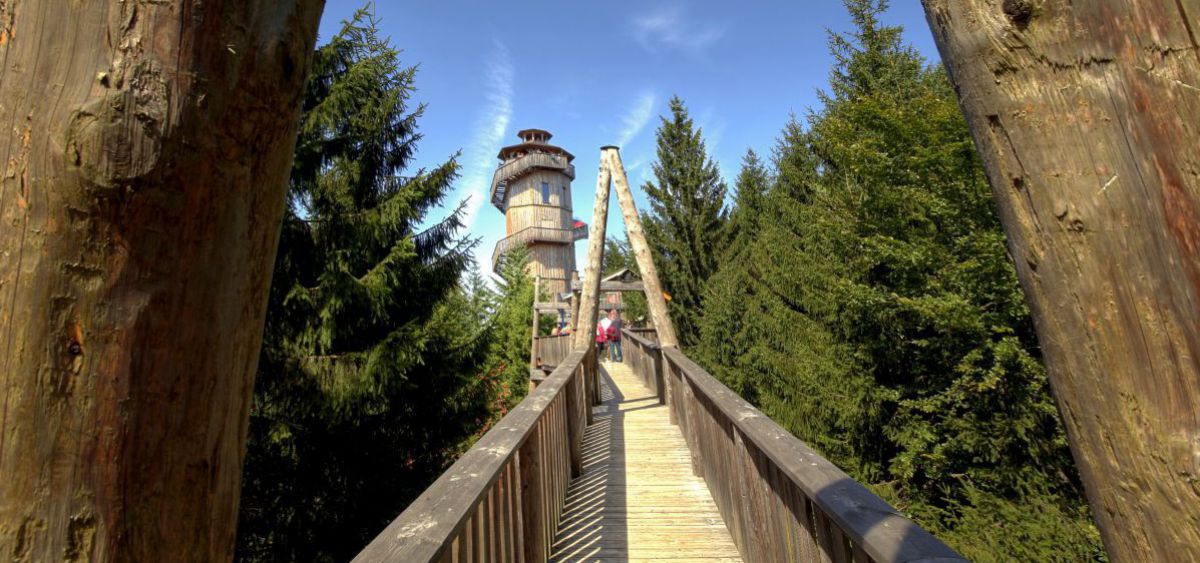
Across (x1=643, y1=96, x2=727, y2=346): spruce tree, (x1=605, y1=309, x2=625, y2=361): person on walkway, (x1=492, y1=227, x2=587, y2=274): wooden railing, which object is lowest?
(x1=605, y1=309, x2=625, y2=361): person on walkway

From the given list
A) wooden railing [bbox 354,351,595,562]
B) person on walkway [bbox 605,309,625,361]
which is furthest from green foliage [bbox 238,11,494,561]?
person on walkway [bbox 605,309,625,361]

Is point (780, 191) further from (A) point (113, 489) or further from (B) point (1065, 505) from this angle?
(A) point (113, 489)

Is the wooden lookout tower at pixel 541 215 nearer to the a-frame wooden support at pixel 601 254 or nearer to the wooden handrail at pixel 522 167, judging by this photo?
the wooden handrail at pixel 522 167

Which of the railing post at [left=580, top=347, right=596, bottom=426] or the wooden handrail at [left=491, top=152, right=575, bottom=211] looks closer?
the railing post at [left=580, top=347, right=596, bottom=426]

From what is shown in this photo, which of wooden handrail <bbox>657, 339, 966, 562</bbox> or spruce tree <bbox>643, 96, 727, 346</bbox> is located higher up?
spruce tree <bbox>643, 96, 727, 346</bbox>

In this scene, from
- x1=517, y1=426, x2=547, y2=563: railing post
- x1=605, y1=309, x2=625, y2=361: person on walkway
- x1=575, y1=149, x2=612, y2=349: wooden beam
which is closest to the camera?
x1=517, y1=426, x2=547, y2=563: railing post

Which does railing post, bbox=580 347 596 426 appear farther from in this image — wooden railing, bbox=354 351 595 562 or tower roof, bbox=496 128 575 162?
tower roof, bbox=496 128 575 162

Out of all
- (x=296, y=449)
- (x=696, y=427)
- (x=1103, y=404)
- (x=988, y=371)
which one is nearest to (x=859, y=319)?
(x=988, y=371)

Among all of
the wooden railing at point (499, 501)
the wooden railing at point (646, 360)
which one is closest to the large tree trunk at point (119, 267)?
the wooden railing at point (499, 501)

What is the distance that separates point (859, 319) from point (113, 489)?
11.2 metres

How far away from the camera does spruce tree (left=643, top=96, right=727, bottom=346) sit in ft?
65.2

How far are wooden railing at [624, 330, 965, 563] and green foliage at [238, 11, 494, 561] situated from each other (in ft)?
16.1

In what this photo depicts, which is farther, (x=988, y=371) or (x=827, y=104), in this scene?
(x=827, y=104)

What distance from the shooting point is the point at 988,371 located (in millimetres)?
8297
